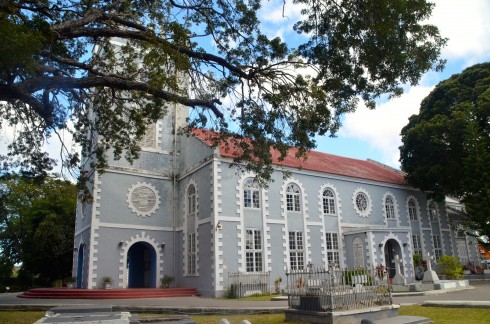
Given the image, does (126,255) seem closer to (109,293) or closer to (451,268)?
(109,293)

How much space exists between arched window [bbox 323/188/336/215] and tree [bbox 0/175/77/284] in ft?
55.9

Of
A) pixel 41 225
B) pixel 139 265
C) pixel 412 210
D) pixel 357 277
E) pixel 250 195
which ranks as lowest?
pixel 357 277

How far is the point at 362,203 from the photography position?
2677 centimetres

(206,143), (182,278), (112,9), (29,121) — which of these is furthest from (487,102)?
(29,121)

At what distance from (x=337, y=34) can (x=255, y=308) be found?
27.4ft

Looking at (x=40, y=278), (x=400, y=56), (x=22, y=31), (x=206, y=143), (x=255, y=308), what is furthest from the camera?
(x=40, y=278)

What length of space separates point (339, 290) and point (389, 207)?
19.9 meters

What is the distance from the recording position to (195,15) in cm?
1137

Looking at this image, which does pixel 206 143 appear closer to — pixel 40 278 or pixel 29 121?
pixel 29 121

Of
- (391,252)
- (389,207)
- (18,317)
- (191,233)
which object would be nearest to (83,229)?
(191,233)

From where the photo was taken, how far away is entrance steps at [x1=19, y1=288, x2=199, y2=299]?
18625 millimetres

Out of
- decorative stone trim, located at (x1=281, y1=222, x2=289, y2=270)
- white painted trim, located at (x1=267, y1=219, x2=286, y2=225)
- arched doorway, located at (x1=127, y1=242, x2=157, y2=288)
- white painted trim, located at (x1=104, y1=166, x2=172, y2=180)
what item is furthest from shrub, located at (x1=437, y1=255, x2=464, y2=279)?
arched doorway, located at (x1=127, y1=242, x2=157, y2=288)

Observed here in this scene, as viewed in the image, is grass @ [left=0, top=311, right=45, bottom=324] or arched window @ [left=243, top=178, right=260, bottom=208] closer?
grass @ [left=0, top=311, right=45, bottom=324]

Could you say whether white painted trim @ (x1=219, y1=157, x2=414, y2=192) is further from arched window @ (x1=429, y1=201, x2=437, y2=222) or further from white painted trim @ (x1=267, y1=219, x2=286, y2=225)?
white painted trim @ (x1=267, y1=219, x2=286, y2=225)
